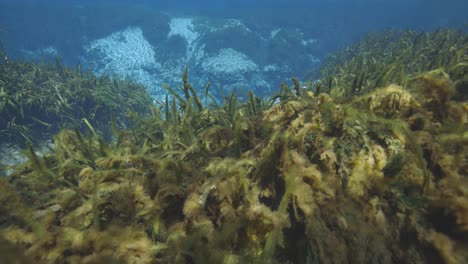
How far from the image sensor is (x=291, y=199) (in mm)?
1651

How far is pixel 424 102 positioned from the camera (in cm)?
218

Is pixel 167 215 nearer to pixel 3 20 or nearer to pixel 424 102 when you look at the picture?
pixel 424 102

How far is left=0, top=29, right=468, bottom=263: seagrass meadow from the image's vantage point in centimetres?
145

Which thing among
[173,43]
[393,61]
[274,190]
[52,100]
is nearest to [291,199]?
[274,190]

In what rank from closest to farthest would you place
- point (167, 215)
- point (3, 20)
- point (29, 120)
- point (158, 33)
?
point (167, 215), point (29, 120), point (158, 33), point (3, 20)

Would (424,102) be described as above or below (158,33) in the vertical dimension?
below

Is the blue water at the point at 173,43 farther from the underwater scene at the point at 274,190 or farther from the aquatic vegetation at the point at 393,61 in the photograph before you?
the underwater scene at the point at 274,190

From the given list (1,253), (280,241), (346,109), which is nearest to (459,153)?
(346,109)

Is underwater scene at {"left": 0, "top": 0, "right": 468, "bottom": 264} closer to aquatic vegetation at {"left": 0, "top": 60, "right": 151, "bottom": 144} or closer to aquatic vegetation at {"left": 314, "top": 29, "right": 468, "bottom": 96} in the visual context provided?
aquatic vegetation at {"left": 314, "top": 29, "right": 468, "bottom": 96}

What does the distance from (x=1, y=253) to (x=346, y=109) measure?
234 centimetres

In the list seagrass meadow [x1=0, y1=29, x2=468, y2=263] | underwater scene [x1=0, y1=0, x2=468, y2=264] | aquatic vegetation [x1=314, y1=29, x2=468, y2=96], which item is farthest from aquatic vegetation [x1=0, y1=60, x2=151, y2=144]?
aquatic vegetation [x1=314, y1=29, x2=468, y2=96]

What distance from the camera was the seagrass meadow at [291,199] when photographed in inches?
56.9

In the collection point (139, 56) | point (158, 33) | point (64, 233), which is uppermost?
point (158, 33)

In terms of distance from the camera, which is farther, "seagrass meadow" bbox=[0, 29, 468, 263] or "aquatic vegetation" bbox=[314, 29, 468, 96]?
"aquatic vegetation" bbox=[314, 29, 468, 96]
